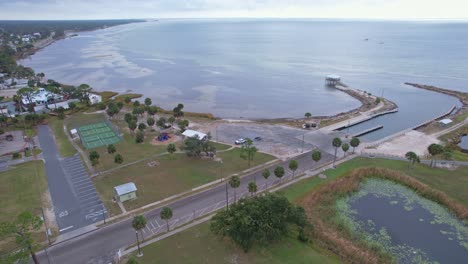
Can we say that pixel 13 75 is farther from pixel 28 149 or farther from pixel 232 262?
pixel 232 262

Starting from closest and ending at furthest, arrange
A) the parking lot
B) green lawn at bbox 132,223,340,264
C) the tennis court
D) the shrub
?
green lawn at bbox 132,223,340,264
the parking lot
the shrub
the tennis court

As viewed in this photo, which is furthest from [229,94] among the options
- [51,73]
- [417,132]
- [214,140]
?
[51,73]

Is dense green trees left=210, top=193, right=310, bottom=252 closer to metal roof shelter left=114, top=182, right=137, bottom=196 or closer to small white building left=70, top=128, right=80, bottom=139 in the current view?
metal roof shelter left=114, top=182, right=137, bottom=196

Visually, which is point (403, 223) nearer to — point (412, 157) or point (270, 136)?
point (412, 157)

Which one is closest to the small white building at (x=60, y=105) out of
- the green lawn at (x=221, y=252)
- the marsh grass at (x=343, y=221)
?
the green lawn at (x=221, y=252)

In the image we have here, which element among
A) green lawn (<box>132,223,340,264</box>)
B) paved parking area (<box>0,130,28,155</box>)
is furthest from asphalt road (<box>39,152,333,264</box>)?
paved parking area (<box>0,130,28,155</box>)

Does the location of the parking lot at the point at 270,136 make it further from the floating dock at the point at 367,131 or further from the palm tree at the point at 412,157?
the palm tree at the point at 412,157

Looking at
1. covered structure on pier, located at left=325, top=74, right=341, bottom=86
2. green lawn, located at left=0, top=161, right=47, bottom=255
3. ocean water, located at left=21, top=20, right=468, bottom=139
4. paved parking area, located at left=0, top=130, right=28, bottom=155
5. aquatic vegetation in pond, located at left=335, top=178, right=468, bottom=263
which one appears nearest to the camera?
aquatic vegetation in pond, located at left=335, top=178, right=468, bottom=263
